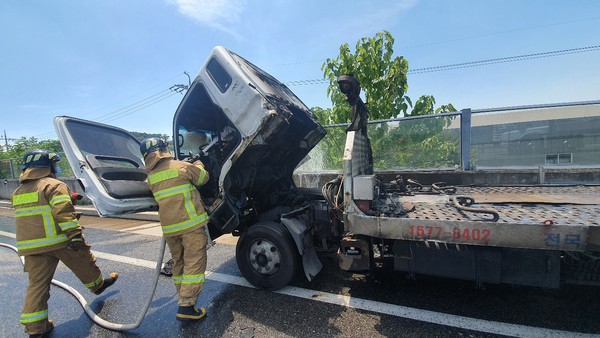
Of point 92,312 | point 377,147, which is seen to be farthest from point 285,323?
point 377,147

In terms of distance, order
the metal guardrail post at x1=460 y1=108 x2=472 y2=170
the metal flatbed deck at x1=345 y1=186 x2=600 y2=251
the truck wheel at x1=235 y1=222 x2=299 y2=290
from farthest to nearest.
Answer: the metal guardrail post at x1=460 y1=108 x2=472 y2=170 → the truck wheel at x1=235 y1=222 x2=299 y2=290 → the metal flatbed deck at x1=345 y1=186 x2=600 y2=251

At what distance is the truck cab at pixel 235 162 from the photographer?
3105mm

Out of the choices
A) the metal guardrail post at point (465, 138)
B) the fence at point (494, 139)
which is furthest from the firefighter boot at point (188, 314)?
the metal guardrail post at point (465, 138)

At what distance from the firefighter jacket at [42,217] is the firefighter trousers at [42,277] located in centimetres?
12

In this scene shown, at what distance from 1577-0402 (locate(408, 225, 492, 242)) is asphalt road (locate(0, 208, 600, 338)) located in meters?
0.81

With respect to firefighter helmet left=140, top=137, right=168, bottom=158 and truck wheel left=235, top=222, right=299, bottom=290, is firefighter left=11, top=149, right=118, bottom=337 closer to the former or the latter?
firefighter helmet left=140, top=137, right=168, bottom=158

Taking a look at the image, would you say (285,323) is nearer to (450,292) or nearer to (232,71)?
(450,292)

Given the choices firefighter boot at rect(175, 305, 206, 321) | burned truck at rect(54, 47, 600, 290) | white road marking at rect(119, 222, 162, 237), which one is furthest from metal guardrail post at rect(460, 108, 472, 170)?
white road marking at rect(119, 222, 162, 237)

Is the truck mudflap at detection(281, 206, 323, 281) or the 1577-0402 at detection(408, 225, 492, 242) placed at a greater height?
the 1577-0402 at detection(408, 225, 492, 242)

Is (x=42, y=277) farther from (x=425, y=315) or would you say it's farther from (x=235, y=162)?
(x=425, y=315)

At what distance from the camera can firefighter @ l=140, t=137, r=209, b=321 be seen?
9.54 ft

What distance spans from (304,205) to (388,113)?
4.31 m

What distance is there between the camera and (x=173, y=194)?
2.95 m

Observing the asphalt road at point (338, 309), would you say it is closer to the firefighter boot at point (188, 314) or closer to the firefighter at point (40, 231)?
the firefighter boot at point (188, 314)
